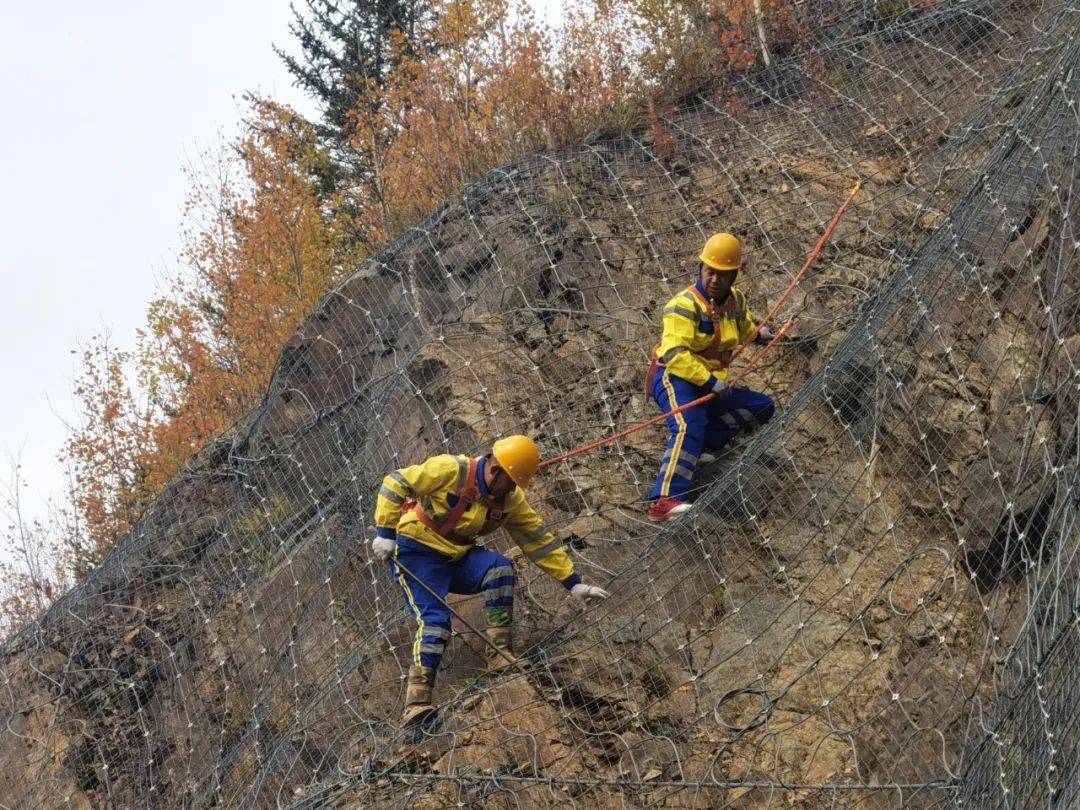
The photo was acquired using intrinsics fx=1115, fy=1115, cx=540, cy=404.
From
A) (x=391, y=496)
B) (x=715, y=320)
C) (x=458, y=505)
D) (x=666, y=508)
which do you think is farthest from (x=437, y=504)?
(x=715, y=320)

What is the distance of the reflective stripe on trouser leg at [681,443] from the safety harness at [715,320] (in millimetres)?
228

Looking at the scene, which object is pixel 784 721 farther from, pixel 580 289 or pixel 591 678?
pixel 580 289

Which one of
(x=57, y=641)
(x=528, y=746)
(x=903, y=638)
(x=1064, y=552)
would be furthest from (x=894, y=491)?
(x=57, y=641)

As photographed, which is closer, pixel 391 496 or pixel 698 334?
pixel 391 496

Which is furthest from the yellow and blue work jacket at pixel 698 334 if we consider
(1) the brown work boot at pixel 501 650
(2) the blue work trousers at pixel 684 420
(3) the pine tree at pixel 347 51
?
(3) the pine tree at pixel 347 51

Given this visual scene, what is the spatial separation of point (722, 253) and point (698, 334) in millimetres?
484

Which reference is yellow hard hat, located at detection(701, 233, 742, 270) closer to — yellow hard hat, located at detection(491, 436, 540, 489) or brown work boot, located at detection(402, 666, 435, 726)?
yellow hard hat, located at detection(491, 436, 540, 489)

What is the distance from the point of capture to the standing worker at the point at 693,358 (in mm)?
6402

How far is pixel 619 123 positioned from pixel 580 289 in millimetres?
2120

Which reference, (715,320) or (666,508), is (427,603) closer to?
(666,508)

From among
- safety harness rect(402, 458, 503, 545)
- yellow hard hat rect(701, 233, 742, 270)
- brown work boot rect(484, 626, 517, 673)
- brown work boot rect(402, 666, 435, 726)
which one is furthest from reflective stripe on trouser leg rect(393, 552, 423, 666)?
yellow hard hat rect(701, 233, 742, 270)

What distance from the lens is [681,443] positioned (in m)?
6.42

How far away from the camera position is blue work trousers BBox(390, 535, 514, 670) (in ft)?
18.2

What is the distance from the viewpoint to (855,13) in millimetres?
10672
